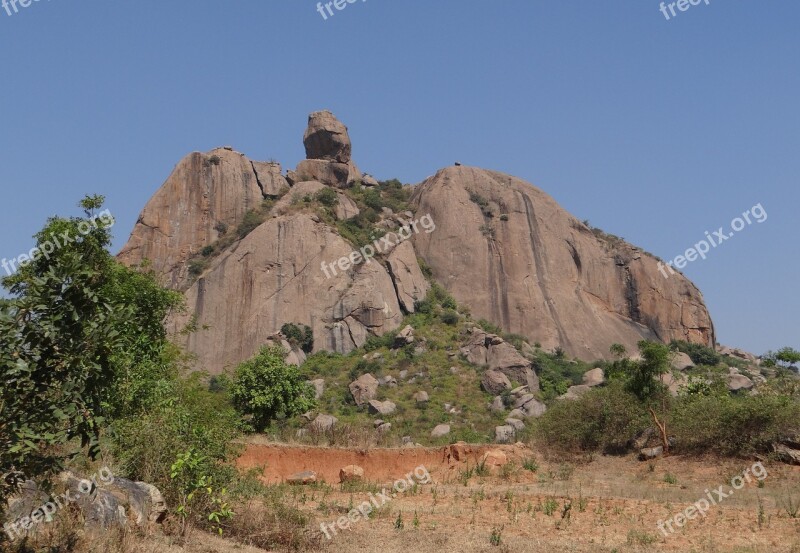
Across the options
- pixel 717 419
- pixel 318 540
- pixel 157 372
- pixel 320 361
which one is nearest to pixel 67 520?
pixel 318 540

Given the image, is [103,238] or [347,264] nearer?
[103,238]

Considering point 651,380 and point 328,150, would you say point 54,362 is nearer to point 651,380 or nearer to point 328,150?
point 651,380

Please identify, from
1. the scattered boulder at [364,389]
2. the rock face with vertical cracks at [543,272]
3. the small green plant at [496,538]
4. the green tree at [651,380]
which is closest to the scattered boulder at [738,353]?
the rock face with vertical cracks at [543,272]

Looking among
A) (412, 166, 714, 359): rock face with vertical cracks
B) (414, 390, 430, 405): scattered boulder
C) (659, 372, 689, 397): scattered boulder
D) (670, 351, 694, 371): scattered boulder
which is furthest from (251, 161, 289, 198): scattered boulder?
(659, 372, 689, 397): scattered boulder

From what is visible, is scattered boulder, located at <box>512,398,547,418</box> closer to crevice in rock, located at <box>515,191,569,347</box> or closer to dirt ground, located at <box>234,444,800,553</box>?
crevice in rock, located at <box>515,191,569,347</box>

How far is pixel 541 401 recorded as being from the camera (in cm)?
4394

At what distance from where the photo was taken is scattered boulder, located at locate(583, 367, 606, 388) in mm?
47781

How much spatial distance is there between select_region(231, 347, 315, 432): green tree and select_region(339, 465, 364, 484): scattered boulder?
20.2ft

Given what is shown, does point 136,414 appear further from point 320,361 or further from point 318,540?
point 320,361

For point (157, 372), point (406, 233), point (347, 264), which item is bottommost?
point (157, 372)

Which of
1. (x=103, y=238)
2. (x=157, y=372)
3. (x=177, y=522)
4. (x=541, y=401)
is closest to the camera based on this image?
(x=177, y=522)

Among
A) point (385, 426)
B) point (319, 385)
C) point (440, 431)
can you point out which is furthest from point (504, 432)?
point (319, 385)

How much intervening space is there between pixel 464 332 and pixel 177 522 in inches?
1718

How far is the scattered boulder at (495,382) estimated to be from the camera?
44812 millimetres
